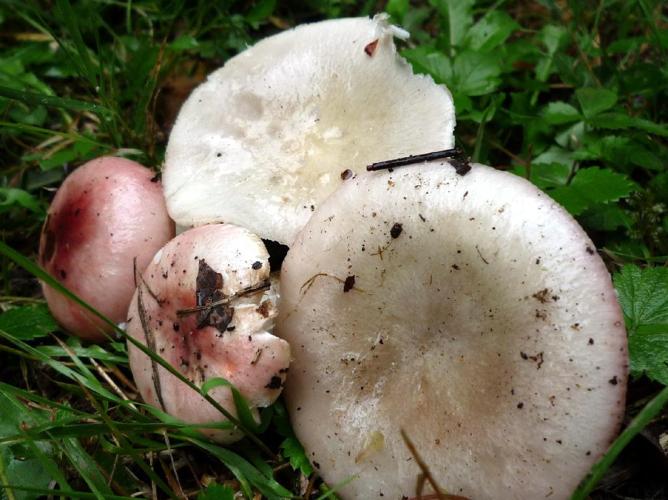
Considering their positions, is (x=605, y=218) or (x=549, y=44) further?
(x=549, y=44)

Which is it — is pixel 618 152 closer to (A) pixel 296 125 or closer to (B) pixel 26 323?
(A) pixel 296 125

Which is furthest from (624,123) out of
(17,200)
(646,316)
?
(17,200)

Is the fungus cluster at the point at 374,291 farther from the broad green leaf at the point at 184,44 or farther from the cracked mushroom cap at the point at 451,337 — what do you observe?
the broad green leaf at the point at 184,44

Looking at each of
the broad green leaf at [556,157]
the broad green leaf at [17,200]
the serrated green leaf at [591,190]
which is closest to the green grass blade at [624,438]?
the serrated green leaf at [591,190]

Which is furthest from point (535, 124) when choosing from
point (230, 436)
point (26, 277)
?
point (26, 277)

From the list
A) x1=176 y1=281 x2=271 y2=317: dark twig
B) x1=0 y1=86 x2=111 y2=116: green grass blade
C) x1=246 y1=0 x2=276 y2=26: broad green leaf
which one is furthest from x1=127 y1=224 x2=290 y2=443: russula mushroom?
x1=246 y1=0 x2=276 y2=26: broad green leaf

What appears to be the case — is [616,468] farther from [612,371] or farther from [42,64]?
[42,64]
